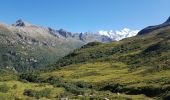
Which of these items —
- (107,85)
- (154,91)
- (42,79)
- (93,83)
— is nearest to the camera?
(154,91)

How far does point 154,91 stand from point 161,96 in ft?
33.2

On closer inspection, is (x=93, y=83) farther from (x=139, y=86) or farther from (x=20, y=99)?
(x=20, y=99)

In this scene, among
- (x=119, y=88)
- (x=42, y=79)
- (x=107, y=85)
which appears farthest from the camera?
(x=42, y=79)

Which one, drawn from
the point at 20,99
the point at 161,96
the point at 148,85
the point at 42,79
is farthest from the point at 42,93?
the point at 42,79

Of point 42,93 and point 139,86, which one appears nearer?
point 139,86

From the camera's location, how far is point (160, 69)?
501 feet

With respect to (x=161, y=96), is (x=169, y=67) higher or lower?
higher

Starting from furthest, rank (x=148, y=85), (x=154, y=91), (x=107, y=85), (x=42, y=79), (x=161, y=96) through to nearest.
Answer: (x=42, y=79) → (x=107, y=85) → (x=148, y=85) → (x=154, y=91) → (x=161, y=96)

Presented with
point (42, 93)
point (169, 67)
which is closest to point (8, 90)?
point (42, 93)

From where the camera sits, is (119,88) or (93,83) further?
(93,83)

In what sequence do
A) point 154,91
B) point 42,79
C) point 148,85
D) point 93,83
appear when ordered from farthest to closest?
point 42,79, point 93,83, point 148,85, point 154,91

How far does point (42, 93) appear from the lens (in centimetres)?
12450

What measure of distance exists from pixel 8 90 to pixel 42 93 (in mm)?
20937

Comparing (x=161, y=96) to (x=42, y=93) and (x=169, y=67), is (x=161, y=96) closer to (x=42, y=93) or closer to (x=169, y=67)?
(x=42, y=93)
